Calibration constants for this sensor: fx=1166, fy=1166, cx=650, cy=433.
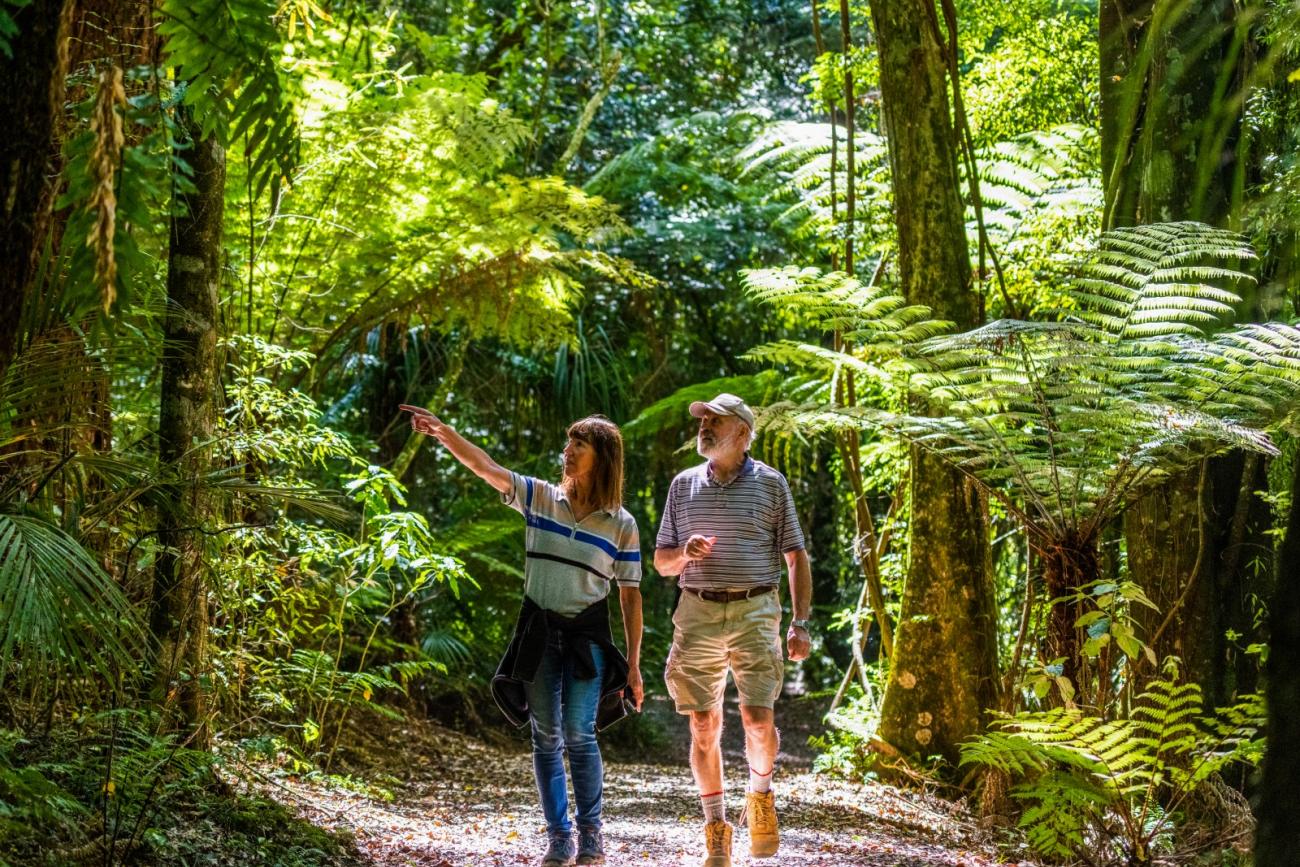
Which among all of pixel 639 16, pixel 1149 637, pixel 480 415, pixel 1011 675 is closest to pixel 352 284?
pixel 480 415

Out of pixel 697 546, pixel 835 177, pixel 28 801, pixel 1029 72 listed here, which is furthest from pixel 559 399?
pixel 28 801

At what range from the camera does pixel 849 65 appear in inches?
282

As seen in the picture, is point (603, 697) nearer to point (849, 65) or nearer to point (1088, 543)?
point (1088, 543)

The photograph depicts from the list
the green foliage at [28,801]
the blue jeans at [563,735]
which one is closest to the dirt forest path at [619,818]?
the blue jeans at [563,735]

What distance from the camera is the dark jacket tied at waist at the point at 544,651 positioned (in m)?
4.13

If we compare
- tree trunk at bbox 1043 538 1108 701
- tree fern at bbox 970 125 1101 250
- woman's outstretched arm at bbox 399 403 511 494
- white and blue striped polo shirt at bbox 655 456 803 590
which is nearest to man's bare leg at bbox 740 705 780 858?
white and blue striped polo shirt at bbox 655 456 803 590

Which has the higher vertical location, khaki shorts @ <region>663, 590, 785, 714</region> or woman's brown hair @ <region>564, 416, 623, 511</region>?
woman's brown hair @ <region>564, 416, 623, 511</region>

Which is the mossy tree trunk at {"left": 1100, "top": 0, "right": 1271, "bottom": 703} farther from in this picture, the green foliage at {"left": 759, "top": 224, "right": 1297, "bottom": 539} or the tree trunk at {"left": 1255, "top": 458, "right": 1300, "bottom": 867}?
the tree trunk at {"left": 1255, "top": 458, "right": 1300, "bottom": 867}

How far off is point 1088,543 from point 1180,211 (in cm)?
200

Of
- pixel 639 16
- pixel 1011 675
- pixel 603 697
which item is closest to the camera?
pixel 603 697

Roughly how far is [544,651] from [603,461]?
72cm

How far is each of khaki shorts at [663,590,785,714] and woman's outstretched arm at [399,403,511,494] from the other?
869 mm

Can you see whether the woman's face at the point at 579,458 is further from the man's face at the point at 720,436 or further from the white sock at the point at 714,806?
the white sock at the point at 714,806

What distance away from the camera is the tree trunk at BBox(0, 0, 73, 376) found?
102 inches
